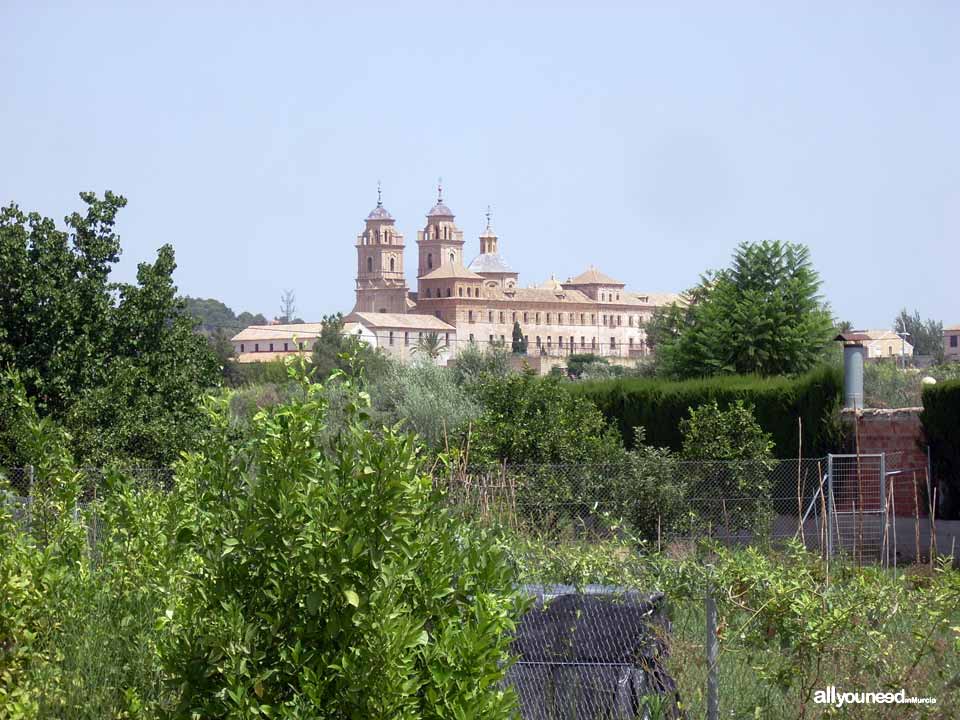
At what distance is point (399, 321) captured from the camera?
420ft

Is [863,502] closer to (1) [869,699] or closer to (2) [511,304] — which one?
(1) [869,699]

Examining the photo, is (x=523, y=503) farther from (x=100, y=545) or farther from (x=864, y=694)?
(x=864, y=694)

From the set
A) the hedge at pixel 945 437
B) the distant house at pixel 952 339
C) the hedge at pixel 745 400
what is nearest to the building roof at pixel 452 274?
the distant house at pixel 952 339

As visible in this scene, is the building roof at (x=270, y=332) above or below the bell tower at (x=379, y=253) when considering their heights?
below

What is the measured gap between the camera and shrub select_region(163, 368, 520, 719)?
4.20 m

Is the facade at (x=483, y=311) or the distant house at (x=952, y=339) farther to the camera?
the facade at (x=483, y=311)

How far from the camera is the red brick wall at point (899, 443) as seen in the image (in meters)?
15.8

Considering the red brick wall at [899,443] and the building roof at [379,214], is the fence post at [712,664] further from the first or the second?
the building roof at [379,214]

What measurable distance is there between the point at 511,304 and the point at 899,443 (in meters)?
130

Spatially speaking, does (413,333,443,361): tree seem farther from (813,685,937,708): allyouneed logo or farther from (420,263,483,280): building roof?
(813,685,937,708): allyouneed logo

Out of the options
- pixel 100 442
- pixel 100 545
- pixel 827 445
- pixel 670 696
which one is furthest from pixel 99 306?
pixel 670 696

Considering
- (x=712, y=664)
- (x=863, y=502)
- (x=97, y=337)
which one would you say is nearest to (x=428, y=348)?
(x=97, y=337)

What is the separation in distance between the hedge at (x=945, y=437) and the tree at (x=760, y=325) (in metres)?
7.67

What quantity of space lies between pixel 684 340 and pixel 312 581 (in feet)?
69.8
